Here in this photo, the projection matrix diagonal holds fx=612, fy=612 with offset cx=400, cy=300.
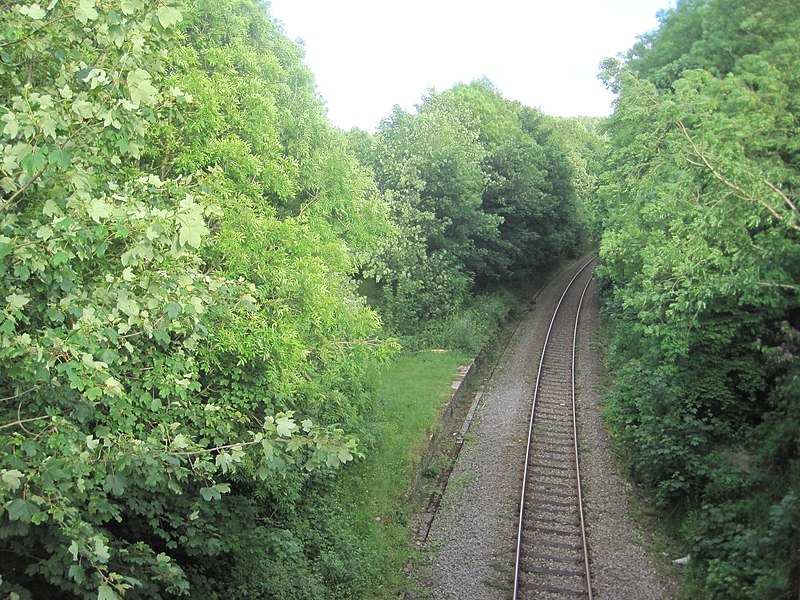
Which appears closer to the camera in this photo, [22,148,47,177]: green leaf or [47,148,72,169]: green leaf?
[22,148,47,177]: green leaf

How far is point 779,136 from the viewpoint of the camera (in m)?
11.7

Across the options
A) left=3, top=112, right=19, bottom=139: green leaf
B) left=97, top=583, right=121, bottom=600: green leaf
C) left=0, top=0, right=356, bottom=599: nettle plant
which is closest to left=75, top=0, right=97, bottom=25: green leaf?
left=0, top=0, right=356, bottom=599: nettle plant

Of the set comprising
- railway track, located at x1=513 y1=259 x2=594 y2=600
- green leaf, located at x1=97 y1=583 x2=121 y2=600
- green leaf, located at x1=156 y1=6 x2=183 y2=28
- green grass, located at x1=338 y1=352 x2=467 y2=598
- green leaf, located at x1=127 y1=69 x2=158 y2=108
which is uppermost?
green leaf, located at x1=156 y1=6 x2=183 y2=28

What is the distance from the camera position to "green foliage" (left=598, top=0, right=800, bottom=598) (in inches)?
423

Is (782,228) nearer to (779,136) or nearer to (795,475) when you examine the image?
(779,136)

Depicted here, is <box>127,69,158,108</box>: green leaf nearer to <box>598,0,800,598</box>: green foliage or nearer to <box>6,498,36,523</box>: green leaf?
<box>6,498,36,523</box>: green leaf

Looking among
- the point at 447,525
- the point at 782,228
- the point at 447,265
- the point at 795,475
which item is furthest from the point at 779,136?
the point at 447,265

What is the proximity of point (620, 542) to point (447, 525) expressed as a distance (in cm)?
359

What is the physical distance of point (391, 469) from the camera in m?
15.2

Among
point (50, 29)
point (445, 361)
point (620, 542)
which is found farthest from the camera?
point (445, 361)

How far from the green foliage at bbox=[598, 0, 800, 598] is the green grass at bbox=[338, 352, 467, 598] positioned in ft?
18.1

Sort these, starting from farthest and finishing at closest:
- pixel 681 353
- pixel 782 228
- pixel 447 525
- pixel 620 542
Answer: pixel 681 353 < pixel 447 525 < pixel 620 542 < pixel 782 228

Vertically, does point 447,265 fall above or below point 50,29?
below

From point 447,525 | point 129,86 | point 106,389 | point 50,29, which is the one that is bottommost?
point 447,525
